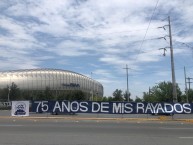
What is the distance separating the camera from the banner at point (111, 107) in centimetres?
3428

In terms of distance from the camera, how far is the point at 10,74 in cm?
17675

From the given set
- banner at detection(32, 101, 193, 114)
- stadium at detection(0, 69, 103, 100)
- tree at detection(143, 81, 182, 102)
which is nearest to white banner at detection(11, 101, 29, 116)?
banner at detection(32, 101, 193, 114)

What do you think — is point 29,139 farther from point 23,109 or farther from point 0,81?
point 0,81

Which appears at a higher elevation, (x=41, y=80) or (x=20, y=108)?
(x=41, y=80)

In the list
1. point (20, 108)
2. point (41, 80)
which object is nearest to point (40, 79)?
point (41, 80)

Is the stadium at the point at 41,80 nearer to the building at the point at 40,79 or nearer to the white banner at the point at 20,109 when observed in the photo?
the building at the point at 40,79

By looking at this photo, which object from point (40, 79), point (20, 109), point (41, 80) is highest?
point (40, 79)

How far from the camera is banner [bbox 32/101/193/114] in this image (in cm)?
3428

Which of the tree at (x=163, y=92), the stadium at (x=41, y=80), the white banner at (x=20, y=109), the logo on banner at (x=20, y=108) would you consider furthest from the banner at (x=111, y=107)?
the stadium at (x=41, y=80)

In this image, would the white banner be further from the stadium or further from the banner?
the stadium

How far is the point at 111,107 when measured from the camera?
3472 cm

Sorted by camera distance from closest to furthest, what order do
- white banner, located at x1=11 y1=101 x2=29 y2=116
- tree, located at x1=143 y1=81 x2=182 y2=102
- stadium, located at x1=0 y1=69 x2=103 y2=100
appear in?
white banner, located at x1=11 y1=101 x2=29 y2=116 < tree, located at x1=143 y1=81 x2=182 y2=102 < stadium, located at x1=0 y1=69 x2=103 y2=100

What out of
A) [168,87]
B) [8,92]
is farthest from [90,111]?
[8,92]

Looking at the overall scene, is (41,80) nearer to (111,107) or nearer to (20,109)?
(20,109)
